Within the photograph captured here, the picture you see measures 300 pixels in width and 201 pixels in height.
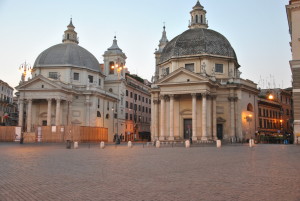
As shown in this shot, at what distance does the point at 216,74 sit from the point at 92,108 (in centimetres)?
2770

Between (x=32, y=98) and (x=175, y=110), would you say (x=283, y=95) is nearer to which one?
(x=175, y=110)

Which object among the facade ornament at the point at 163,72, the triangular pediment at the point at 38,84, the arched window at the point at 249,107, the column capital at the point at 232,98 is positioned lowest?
the arched window at the point at 249,107

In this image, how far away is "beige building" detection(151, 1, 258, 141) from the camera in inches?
2007

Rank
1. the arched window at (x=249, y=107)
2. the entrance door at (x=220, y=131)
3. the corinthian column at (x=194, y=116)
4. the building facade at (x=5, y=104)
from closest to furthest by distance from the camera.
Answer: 1. the corinthian column at (x=194, y=116)
2. the entrance door at (x=220, y=131)
3. the arched window at (x=249, y=107)
4. the building facade at (x=5, y=104)

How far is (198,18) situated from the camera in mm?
62844

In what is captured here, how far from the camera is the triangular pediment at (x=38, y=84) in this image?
213ft

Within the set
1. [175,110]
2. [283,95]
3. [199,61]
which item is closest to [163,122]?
[175,110]

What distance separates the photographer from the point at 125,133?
85125 mm

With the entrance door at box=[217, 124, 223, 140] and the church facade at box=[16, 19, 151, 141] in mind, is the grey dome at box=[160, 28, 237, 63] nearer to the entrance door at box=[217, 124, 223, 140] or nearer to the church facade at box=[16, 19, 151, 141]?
the entrance door at box=[217, 124, 223, 140]

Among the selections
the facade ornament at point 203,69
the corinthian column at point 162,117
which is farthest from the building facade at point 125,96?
the facade ornament at point 203,69

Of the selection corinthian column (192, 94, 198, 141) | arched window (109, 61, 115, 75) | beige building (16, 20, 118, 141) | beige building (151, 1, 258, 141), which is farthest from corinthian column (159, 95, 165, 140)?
arched window (109, 61, 115, 75)

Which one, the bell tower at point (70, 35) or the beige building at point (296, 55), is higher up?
the bell tower at point (70, 35)

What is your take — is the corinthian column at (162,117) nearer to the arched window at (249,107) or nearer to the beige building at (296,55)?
the arched window at (249,107)

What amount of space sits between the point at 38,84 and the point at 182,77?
98.1 ft
